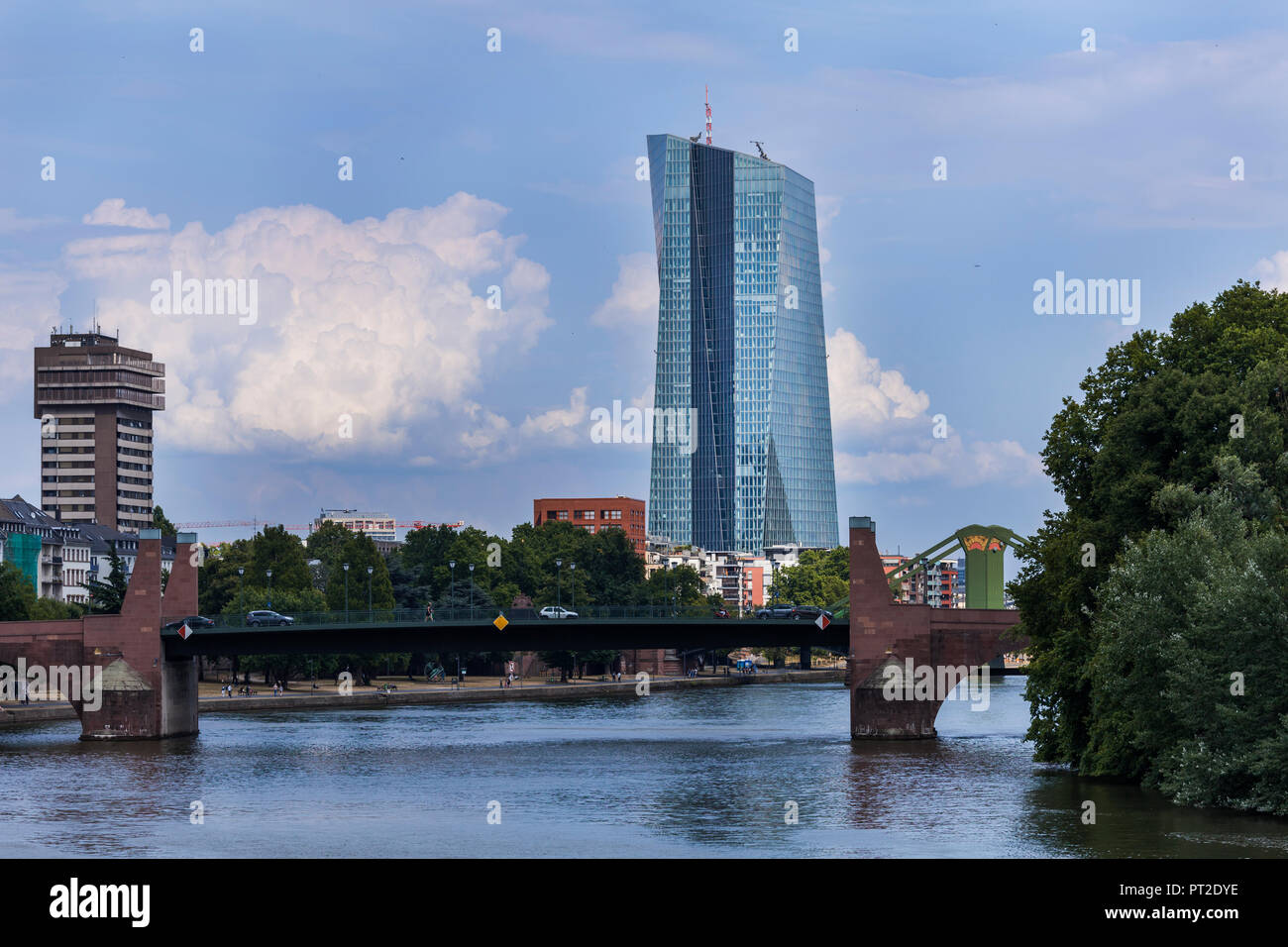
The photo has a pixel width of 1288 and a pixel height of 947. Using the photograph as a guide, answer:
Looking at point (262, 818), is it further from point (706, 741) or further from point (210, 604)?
point (210, 604)

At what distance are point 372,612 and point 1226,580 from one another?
2623 inches

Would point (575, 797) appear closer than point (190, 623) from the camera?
Yes

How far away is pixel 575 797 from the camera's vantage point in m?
69.0

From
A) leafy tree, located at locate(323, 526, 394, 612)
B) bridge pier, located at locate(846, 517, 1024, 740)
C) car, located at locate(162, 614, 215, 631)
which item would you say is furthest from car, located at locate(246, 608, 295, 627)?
leafy tree, located at locate(323, 526, 394, 612)

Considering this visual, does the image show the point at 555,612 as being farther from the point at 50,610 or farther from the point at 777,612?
the point at 50,610

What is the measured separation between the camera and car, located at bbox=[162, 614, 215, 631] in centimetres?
10459

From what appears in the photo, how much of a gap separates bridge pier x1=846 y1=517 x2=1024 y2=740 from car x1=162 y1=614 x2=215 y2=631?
39.5 meters

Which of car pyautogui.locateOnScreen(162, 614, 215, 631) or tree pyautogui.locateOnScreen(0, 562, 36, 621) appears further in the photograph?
tree pyautogui.locateOnScreen(0, 562, 36, 621)

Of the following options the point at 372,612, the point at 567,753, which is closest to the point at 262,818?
the point at 567,753

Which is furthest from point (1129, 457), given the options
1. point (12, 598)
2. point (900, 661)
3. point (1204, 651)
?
point (12, 598)

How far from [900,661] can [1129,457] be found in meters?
31.5

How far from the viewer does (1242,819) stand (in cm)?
5519

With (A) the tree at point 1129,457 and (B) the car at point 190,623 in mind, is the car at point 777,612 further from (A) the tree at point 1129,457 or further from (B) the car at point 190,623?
(A) the tree at point 1129,457

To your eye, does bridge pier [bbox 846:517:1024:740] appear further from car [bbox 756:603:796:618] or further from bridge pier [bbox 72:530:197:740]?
bridge pier [bbox 72:530:197:740]
